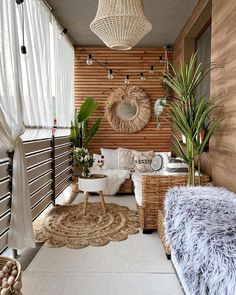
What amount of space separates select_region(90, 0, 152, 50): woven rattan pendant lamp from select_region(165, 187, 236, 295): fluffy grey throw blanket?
4.43 feet

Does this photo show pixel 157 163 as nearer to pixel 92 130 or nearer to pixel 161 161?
pixel 161 161

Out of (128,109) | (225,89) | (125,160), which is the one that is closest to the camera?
(225,89)

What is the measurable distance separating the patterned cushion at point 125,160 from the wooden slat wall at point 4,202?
2898mm

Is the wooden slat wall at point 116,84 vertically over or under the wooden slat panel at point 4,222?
over

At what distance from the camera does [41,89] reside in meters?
3.38

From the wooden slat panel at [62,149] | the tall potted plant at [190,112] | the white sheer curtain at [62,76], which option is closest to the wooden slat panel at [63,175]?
the wooden slat panel at [62,149]

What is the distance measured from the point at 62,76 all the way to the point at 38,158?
1869 millimetres

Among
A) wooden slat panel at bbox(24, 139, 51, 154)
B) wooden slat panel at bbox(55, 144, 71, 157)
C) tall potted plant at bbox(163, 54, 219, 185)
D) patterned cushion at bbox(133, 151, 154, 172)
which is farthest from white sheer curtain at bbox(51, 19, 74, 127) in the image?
tall potted plant at bbox(163, 54, 219, 185)

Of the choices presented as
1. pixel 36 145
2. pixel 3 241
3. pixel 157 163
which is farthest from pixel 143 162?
pixel 3 241

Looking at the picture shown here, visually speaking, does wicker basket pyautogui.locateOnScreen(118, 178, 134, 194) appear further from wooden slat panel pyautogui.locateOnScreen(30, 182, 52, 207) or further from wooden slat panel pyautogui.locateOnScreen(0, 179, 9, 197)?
wooden slat panel pyautogui.locateOnScreen(0, 179, 9, 197)

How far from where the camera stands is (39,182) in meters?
3.35

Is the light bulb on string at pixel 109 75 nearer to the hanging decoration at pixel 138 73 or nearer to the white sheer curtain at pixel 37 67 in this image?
the hanging decoration at pixel 138 73

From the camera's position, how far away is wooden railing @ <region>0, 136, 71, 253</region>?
235 centimetres

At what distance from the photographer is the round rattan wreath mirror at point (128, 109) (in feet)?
18.2
